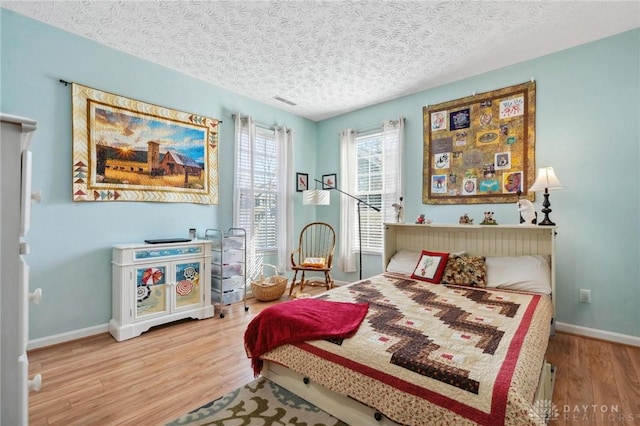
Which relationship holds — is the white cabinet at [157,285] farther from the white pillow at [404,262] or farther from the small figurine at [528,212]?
the small figurine at [528,212]

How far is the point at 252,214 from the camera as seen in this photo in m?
4.00

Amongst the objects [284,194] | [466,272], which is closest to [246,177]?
[284,194]

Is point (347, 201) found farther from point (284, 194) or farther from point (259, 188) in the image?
point (259, 188)

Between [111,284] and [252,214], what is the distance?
1.72 m

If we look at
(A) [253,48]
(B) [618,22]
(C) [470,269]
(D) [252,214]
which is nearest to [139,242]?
(D) [252,214]

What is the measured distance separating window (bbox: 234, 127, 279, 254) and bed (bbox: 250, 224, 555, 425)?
6.32 feet

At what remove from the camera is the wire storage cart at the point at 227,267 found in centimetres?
336

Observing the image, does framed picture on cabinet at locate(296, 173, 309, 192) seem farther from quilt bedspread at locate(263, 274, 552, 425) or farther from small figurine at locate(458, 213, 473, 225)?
quilt bedspread at locate(263, 274, 552, 425)

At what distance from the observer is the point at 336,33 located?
258cm

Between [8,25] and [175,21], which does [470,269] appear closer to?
[175,21]

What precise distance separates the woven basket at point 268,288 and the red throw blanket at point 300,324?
177 cm

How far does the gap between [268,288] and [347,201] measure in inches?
66.8

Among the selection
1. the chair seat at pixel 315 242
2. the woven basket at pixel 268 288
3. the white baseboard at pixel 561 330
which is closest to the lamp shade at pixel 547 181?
the white baseboard at pixel 561 330

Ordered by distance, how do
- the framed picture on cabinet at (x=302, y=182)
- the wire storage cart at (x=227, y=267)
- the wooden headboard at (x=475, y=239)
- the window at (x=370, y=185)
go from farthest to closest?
the framed picture on cabinet at (x=302, y=182) < the window at (x=370, y=185) < the wire storage cart at (x=227, y=267) < the wooden headboard at (x=475, y=239)
